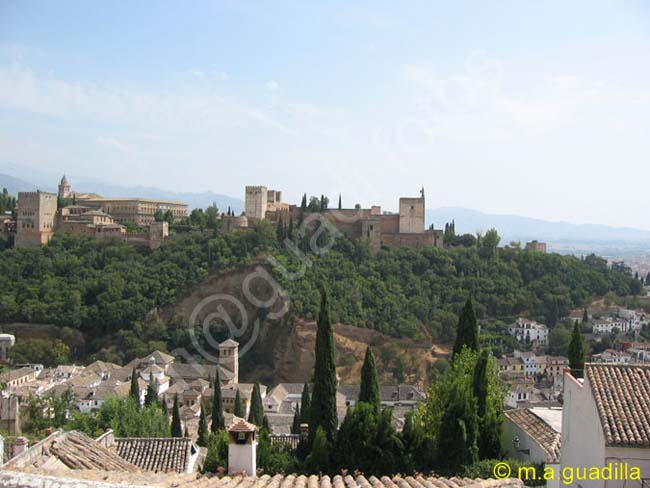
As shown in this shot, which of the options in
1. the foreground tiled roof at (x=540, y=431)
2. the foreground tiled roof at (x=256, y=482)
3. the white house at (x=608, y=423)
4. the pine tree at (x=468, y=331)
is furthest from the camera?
the pine tree at (x=468, y=331)

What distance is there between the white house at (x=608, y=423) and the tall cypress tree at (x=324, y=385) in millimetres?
8757

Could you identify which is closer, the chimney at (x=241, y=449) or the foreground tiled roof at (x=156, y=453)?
the chimney at (x=241, y=449)

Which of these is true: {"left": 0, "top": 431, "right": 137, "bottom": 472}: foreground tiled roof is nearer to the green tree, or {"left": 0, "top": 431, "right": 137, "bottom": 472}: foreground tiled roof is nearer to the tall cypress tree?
the green tree

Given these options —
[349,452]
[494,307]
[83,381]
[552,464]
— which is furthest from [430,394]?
[494,307]

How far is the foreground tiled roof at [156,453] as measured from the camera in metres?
13.0

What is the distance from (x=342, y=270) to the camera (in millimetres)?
56719

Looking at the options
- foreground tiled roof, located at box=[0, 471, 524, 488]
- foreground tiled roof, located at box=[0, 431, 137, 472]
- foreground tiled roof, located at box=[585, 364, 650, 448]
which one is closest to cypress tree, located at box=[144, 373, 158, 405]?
foreground tiled roof, located at box=[0, 431, 137, 472]

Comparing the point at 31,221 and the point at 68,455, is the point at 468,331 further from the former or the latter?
the point at 31,221

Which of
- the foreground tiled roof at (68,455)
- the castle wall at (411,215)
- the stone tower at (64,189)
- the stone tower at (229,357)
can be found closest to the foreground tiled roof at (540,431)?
the foreground tiled roof at (68,455)

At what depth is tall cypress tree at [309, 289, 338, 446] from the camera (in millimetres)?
18391

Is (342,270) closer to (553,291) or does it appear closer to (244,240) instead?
(244,240)

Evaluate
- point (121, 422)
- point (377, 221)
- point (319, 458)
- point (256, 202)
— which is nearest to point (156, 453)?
point (319, 458)

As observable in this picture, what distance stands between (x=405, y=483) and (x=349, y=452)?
262 inches

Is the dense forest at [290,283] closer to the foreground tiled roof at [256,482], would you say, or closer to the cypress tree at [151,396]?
the cypress tree at [151,396]
